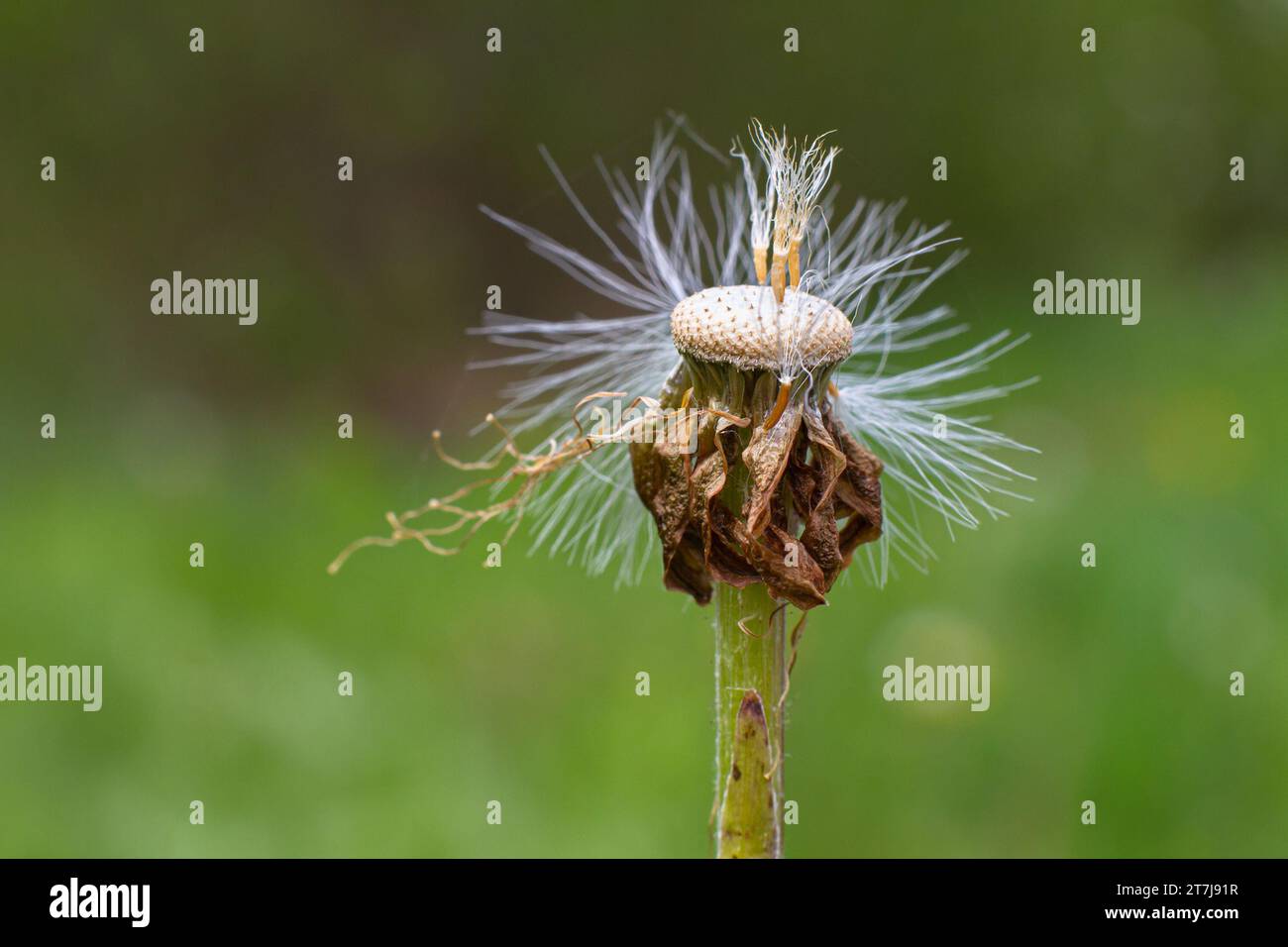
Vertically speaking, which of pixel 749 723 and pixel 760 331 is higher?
pixel 760 331

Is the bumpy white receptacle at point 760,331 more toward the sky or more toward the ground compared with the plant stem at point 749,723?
more toward the sky

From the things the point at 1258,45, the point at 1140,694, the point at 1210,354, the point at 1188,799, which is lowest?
the point at 1188,799

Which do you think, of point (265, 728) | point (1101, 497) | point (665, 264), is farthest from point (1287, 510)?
point (265, 728)

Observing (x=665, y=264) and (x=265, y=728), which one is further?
(x=265, y=728)

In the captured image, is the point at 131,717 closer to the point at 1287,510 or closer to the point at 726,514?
the point at 726,514

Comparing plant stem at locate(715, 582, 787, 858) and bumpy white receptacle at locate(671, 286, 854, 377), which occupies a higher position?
bumpy white receptacle at locate(671, 286, 854, 377)

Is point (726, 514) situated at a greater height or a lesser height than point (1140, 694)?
greater

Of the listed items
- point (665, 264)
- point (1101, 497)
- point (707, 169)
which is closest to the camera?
point (665, 264)

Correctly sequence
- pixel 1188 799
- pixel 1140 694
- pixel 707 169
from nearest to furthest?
pixel 1188 799
pixel 1140 694
pixel 707 169
